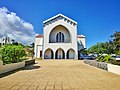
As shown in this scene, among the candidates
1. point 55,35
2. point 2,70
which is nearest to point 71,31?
point 55,35

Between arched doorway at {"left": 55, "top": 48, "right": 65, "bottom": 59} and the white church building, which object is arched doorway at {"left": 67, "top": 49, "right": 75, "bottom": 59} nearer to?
the white church building

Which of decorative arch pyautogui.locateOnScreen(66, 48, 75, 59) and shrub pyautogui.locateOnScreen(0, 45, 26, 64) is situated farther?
decorative arch pyautogui.locateOnScreen(66, 48, 75, 59)

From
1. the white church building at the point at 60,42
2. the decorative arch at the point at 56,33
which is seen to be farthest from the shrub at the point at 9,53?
the decorative arch at the point at 56,33

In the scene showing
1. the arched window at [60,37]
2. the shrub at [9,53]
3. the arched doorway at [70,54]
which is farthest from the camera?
the arched window at [60,37]

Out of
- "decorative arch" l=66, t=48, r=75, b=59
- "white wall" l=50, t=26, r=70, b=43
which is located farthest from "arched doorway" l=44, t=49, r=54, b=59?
"decorative arch" l=66, t=48, r=75, b=59

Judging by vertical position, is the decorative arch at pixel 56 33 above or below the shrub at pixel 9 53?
above

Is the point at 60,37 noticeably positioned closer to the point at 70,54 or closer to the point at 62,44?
the point at 62,44

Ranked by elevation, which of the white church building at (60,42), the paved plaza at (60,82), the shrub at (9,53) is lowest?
the paved plaza at (60,82)

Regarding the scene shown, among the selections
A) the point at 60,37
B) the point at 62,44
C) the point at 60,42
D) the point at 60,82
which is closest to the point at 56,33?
the point at 60,37

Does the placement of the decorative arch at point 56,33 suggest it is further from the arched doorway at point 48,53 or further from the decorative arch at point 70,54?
the decorative arch at point 70,54

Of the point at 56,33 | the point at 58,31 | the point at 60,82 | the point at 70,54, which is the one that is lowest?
the point at 60,82

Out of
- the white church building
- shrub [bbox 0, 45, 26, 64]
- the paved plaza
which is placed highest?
the white church building

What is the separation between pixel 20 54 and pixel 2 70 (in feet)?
17.5

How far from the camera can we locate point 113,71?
13820 millimetres
